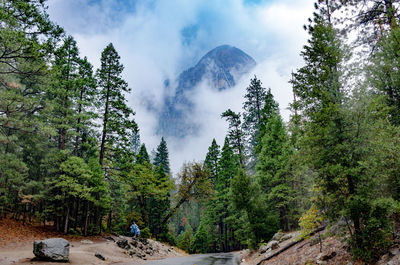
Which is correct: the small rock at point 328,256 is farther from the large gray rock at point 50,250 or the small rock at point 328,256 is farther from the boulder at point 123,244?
the boulder at point 123,244

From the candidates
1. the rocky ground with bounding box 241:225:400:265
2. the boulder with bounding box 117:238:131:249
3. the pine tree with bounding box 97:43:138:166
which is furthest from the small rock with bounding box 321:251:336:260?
the pine tree with bounding box 97:43:138:166

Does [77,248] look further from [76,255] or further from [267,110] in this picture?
[267,110]

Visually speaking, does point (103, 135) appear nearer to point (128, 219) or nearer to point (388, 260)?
point (128, 219)

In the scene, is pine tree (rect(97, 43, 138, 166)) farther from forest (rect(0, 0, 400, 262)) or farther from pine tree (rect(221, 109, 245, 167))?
pine tree (rect(221, 109, 245, 167))

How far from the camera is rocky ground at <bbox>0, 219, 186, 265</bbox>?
33.4ft

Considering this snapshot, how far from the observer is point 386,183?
6.70 m

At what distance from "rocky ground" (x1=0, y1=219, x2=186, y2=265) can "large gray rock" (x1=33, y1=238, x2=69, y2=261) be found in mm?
269

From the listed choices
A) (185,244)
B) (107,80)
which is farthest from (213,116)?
(107,80)

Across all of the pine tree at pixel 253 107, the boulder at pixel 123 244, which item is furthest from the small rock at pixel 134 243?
the pine tree at pixel 253 107

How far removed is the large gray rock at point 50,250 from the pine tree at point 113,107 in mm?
11670

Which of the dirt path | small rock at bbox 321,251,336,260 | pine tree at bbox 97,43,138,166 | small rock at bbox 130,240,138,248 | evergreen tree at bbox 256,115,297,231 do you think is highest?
pine tree at bbox 97,43,138,166

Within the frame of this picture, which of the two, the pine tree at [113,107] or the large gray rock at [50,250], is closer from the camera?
the large gray rock at [50,250]

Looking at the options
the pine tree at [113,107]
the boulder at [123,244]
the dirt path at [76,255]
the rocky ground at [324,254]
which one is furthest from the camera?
the pine tree at [113,107]

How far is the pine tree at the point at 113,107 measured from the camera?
20.7 metres
